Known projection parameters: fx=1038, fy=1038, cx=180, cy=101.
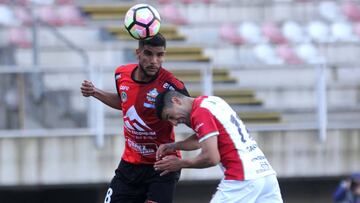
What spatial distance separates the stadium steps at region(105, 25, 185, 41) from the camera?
1650cm

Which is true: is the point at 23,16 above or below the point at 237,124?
above

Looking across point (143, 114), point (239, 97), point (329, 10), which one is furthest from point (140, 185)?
point (329, 10)

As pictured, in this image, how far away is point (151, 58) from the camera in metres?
8.04

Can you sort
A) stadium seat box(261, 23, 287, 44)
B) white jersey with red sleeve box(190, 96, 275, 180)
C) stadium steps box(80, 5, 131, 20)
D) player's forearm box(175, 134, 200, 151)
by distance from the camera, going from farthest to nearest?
1. stadium seat box(261, 23, 287, 44)
2. stadium steps box(80, 5, 131, 20)
3. player's forearm box(175, 134, 200, 151)
4. white jersey with red sleeve box(190, 96, 275, 180)

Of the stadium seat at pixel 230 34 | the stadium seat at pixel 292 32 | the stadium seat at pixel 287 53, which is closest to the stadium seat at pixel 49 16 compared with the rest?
the stadium seat at pixel 230 34

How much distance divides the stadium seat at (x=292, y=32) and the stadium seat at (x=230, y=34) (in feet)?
2.96

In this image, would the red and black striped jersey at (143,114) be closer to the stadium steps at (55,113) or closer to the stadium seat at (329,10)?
the stadium steps at (55,113)

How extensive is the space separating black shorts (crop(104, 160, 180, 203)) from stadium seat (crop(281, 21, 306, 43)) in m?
9.31

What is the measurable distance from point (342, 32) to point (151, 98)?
10.0 metres

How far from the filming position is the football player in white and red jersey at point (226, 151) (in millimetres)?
7238

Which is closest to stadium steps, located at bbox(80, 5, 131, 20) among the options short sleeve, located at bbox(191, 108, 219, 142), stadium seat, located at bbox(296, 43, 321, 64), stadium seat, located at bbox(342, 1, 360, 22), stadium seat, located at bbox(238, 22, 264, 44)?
stadium seat, located at bbox(238, 22, 264, 44)

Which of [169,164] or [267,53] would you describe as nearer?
[169,164]

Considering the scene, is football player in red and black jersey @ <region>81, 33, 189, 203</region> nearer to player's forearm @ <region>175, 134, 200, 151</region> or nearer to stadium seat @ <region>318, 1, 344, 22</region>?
player's forearm @ <region>175, 134, 200, 151</region>

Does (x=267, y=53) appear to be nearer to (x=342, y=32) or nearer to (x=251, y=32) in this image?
(x=251, y=32)
